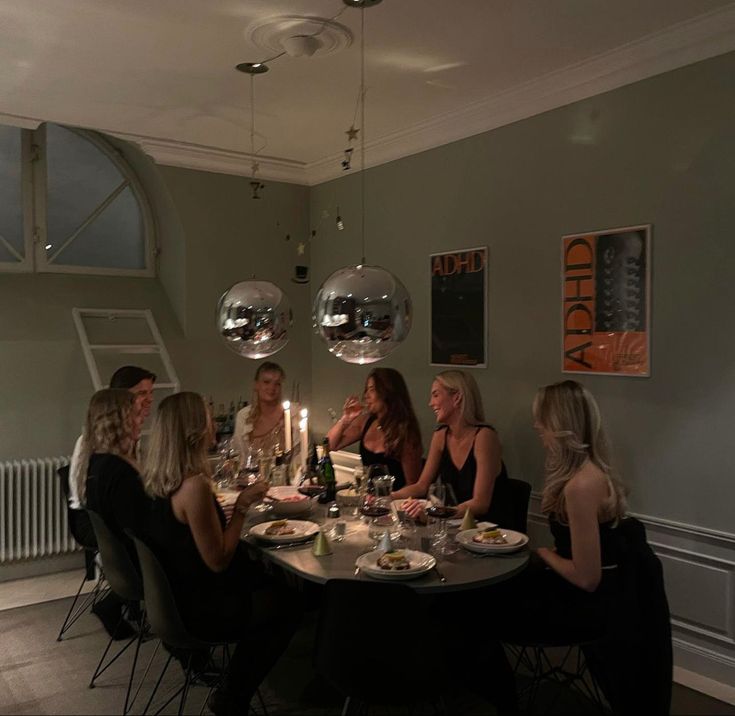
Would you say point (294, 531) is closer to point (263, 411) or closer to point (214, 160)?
point (263, 411)

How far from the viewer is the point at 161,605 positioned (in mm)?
2514

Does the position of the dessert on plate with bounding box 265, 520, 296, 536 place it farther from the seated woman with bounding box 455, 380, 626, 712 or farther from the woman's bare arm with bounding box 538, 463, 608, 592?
the woman's bare arm with bounding box 538, 463, 608, 592

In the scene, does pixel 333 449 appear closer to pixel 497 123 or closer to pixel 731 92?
pixel 497 123

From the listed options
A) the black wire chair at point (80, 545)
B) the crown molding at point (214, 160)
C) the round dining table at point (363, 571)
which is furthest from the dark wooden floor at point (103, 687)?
the crown molding at point (214, 160)

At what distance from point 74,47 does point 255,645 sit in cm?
264

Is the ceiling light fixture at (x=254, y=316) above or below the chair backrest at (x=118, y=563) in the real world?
above

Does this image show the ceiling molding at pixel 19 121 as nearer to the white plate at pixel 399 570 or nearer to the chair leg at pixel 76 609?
the chair leg at pixel 76 609

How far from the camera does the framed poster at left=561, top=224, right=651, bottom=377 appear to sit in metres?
3.34

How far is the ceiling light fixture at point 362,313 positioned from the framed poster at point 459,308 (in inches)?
63.7

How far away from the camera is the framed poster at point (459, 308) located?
A: 4.21 meters

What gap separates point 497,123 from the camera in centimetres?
405

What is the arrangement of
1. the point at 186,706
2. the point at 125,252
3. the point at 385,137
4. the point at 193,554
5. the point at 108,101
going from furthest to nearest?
the point at 125,252 → the point at 385,137 → the point at 108,101 → the point at 186,706 → the point at 193,554

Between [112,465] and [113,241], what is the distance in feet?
8.72

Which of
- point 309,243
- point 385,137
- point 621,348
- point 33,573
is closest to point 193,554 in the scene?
point 621,348
